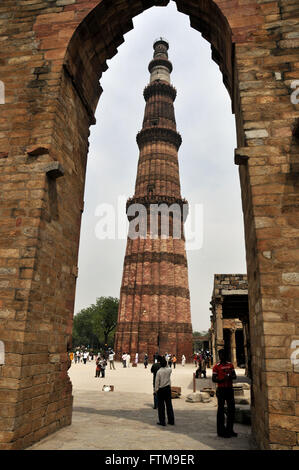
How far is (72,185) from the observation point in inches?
219

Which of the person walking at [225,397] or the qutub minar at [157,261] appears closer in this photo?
the person walking at [225,397]

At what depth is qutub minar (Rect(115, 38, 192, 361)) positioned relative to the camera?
2397cm

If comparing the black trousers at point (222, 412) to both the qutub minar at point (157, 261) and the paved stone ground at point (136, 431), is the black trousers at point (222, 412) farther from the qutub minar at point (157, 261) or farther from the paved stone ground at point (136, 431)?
the qutub minar at point (157, 261)

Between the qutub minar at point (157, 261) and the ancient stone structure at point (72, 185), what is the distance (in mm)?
19464

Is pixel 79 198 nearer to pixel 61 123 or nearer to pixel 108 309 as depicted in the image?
pixel 61 123

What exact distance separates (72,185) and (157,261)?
20503mm

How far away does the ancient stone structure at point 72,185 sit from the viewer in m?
3.64

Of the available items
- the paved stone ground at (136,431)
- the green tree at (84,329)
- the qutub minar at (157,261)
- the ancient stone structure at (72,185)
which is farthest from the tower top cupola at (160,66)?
the green tree at (84,329)

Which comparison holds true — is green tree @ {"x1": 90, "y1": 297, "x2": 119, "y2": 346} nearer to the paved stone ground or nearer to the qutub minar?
the qutub minar

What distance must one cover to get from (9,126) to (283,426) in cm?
529

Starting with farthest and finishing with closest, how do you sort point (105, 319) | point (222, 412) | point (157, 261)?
point (105, 319) < point (157, 261) < point (222, 412)

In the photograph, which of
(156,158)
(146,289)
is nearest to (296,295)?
(146,289)

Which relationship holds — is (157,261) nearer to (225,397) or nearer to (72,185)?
(72,185)

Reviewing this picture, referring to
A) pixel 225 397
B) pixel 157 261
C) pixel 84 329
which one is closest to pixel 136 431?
pixel 225 397
